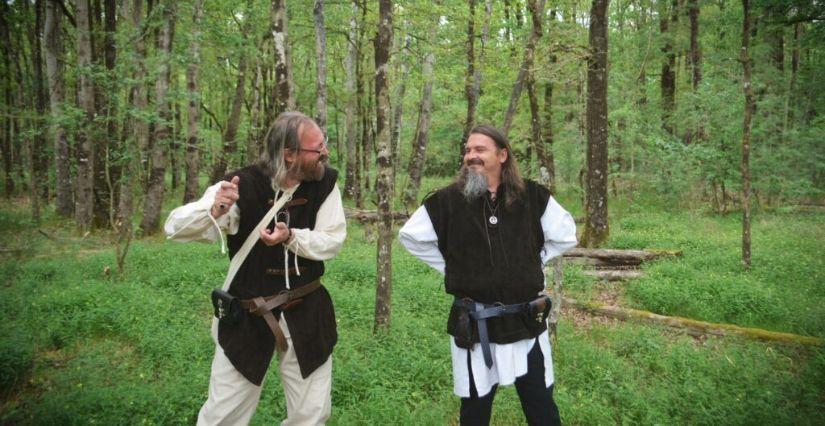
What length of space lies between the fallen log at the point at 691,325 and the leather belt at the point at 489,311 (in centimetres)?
428

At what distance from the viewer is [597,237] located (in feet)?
32.8

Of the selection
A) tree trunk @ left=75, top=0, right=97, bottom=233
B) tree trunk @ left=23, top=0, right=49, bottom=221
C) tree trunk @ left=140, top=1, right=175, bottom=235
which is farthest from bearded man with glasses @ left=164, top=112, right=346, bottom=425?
tree trunk @ left=23, top=0, right=49, bottom=221

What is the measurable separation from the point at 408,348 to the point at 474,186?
9.21 ft

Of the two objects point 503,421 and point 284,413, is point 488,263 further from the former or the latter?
point 284,413

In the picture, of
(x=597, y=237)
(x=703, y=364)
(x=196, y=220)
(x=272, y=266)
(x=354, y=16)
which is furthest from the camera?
(x=354, y=16)

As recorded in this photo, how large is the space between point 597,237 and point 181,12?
499 inches

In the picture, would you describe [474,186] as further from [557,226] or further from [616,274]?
[616,274]

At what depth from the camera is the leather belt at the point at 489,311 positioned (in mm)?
2717

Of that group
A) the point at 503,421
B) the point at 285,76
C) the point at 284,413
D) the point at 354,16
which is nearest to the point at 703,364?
the point at 503,421

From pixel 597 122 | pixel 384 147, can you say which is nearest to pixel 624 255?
pixel 597 122

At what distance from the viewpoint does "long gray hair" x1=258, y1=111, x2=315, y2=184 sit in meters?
2.64

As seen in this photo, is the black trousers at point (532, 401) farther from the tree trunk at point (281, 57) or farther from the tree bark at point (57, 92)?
the tree bark at point (57, 92)

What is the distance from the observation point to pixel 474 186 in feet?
9.32

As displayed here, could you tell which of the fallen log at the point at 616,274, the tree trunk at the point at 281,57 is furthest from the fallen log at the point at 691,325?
the tree trunk at the point at 281,57
